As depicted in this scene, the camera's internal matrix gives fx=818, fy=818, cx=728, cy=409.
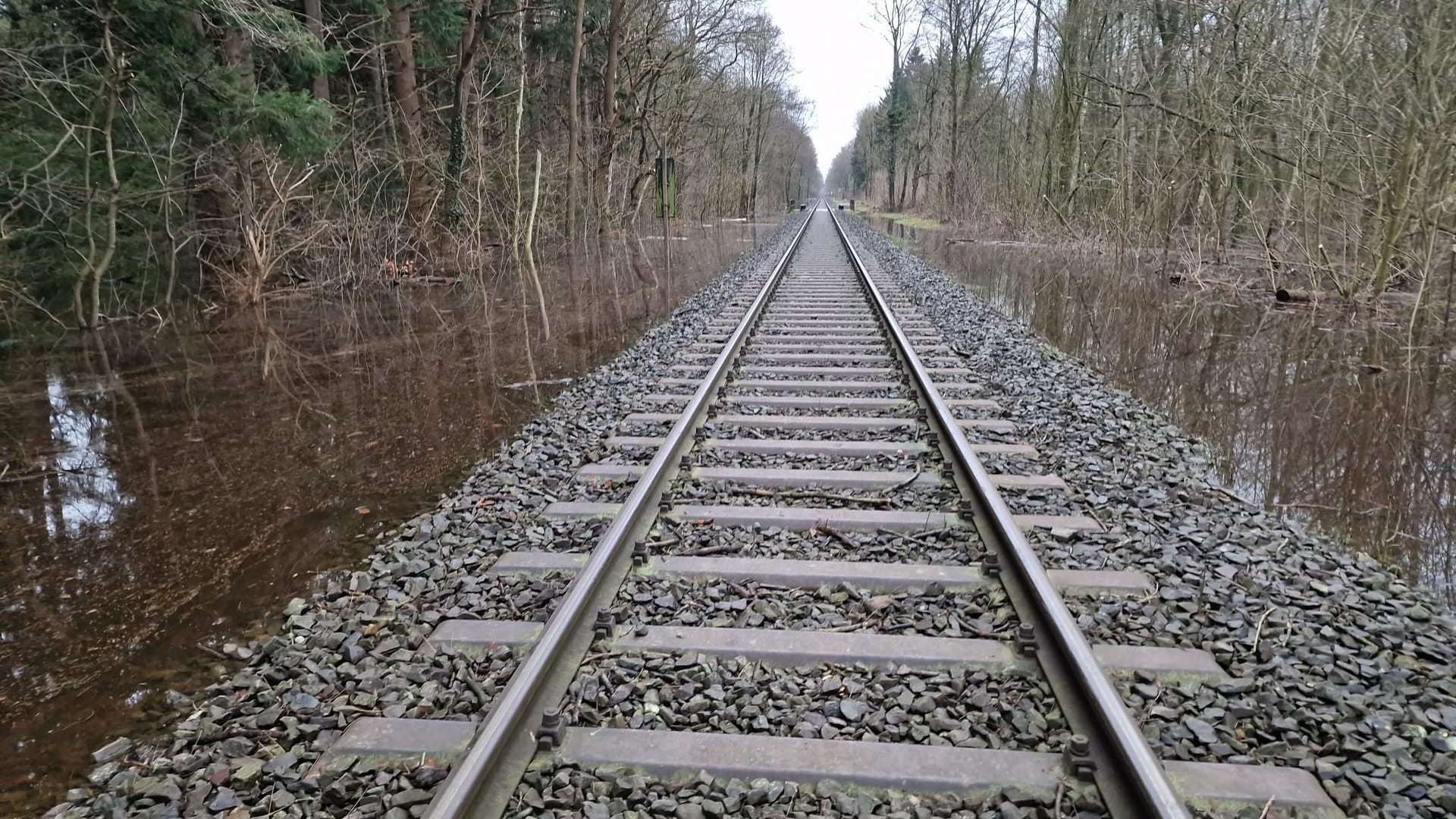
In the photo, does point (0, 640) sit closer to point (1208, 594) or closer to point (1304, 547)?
Result: point (1208, 594)

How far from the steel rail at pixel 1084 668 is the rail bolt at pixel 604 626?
5.31 ft

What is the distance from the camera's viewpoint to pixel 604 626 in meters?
3.11

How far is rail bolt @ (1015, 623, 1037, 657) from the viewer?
9.57 ft

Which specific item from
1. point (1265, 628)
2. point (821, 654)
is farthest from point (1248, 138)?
point (821, 654)

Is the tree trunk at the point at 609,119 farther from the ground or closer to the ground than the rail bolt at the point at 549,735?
farther from the ground

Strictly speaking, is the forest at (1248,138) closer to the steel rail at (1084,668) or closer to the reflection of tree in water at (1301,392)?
the reflection of tree in water at (1301,392)

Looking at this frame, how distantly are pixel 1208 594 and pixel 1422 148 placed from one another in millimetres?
10565

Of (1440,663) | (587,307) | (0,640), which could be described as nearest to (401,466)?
(0,640)

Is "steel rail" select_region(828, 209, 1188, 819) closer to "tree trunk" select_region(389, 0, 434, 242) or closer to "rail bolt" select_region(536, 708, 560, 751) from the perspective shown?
"rail bolt" select_region(536, 708, 560, 751)

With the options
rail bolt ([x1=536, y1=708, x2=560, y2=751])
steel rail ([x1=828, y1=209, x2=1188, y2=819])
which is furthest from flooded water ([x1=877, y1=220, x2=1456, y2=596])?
rail bolt ([x1=536, y1=708, x2=560, y2=751])

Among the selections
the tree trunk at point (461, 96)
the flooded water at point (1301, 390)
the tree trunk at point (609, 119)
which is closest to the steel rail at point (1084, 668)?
the flooded water at point (1301, 390)

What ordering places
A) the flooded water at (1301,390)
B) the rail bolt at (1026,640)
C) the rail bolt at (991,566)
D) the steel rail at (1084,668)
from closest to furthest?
the steel rail at (1084,668)
the rail bolt at (1026,640)
the rail bolt at (991,566)
the flooded water at (1301,390)

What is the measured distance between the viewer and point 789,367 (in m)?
7.73

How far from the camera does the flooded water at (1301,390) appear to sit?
5059 millimetres
